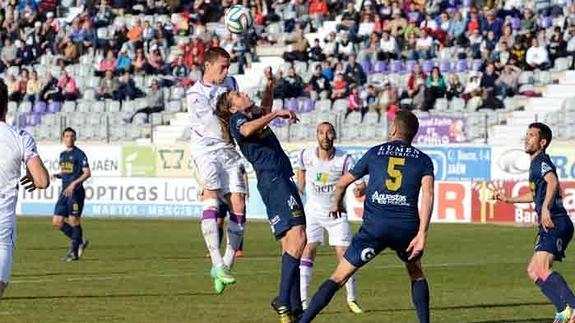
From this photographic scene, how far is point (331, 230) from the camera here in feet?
58.6

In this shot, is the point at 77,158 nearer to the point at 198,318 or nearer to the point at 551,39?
the point at 198,318

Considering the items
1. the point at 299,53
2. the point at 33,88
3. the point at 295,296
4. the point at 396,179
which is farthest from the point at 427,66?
the point at 396,179

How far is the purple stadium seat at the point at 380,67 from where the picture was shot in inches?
1697

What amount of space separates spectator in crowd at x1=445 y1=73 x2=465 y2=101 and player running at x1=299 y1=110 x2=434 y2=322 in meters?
27.2

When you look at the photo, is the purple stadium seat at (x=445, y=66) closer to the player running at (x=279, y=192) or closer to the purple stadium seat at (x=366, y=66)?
the purple stadium seat at (x=366, y=66)

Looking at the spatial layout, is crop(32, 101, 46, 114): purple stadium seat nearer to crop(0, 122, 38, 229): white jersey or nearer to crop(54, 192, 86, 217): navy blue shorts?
crop(54, 192, 86, 217): navy blue shorts

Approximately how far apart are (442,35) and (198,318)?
28.3 meters

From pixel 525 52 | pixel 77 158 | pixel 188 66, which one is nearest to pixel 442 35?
pixel 525 52

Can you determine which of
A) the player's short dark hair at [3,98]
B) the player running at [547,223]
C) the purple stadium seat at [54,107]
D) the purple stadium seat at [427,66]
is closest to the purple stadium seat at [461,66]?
the purple stadium seat at [427,66]

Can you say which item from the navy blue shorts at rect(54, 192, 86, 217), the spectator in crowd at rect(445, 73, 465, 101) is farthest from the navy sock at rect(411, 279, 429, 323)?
the spectator in crowd at rect(445, 73, 465, 101)

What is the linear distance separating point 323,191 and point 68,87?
31.0 metres

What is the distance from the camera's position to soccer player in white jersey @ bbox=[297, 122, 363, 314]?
17750 millimetres

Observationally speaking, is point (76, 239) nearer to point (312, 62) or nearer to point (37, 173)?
point (37, 173)

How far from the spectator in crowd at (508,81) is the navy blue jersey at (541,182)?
25011 millimetres
